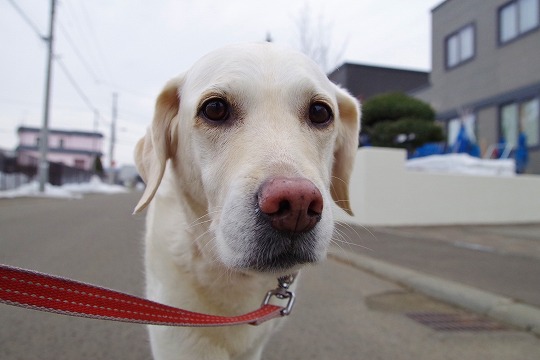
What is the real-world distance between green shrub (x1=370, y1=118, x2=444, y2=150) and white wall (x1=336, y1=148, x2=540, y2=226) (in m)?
3.39

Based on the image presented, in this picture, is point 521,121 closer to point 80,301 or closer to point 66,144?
point 80,301

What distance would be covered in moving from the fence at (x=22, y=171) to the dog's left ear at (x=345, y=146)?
64.2 feet

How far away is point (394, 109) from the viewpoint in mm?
13828

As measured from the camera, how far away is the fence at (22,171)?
1866cm

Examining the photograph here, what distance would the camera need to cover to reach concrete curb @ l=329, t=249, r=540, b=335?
3.28 m

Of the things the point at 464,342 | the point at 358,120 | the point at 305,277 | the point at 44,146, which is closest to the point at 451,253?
the point at 305,277

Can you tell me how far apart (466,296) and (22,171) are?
2327cm

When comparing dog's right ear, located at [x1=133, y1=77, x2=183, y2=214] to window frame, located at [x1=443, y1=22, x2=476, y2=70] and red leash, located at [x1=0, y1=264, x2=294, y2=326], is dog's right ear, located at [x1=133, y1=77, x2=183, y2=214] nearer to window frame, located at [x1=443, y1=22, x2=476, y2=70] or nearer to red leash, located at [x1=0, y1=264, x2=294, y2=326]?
red leash, located at [x1=0, y1=264, x2=294, y2=326]

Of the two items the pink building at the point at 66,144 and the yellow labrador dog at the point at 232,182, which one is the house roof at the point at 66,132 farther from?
the yellow labrador dog at the point at 232,182

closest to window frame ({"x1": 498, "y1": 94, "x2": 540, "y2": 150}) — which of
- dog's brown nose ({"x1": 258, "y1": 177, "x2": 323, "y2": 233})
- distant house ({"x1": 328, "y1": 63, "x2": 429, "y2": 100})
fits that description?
distant house ({"x1": 328, "y1": 63, "x2": 429, "y2": 100})

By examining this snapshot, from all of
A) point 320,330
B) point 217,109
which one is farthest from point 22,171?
point 217,109

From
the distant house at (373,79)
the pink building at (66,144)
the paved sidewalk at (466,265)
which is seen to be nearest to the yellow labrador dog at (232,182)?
the paved sidewalk at (466,265)

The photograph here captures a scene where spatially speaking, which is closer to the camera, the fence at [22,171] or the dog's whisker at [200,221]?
the dog's whisker at [200,221]

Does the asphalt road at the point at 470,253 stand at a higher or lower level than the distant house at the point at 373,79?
lower
